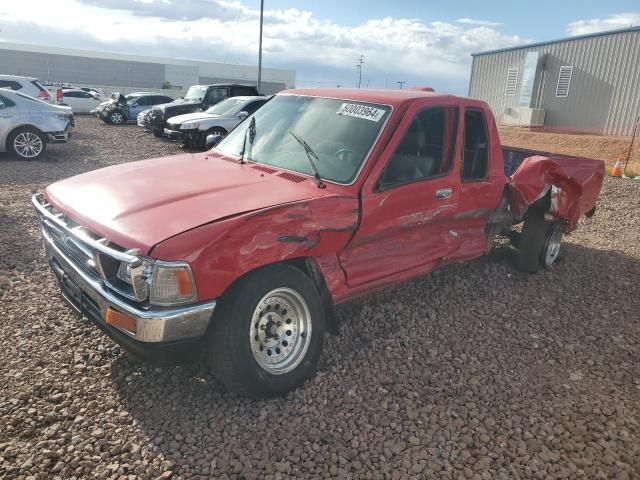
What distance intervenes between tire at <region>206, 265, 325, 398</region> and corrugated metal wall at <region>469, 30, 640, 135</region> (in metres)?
20.8

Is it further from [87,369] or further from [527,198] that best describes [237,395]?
[527,198]

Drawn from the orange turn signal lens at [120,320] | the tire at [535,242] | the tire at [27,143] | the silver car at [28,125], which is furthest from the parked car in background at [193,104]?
the orange turn signal lens at [120,320]

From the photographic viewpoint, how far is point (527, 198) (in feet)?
16.3

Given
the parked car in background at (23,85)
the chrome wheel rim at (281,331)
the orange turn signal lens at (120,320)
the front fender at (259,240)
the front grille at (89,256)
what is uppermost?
the parked car in background at (23,85)

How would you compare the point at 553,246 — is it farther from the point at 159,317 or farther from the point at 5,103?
the point at 5,103

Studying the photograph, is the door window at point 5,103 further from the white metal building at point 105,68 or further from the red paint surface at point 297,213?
the white metal building at point 105,68

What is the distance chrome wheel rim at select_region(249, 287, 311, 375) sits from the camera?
3000mm

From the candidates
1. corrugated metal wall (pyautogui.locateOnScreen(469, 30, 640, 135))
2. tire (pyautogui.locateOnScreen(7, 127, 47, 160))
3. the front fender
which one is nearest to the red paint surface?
the front fender

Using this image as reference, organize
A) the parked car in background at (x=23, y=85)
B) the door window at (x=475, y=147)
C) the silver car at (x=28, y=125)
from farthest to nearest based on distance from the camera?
the parked car in background at (x=23, y=85) < the silver car at (x=28, y=125) < the door window at (x=475, y=147)

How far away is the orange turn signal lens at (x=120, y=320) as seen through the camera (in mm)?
2596

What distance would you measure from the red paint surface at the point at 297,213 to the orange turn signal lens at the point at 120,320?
38 cm

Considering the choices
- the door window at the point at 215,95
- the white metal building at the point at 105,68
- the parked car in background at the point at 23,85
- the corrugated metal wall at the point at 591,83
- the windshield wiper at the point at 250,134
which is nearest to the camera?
the windshield wiper at the point at 250,134

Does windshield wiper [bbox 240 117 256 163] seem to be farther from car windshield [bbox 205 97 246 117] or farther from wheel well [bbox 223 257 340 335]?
car windshield [bbox 205 97 246 117]

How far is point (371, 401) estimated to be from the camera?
313cm
